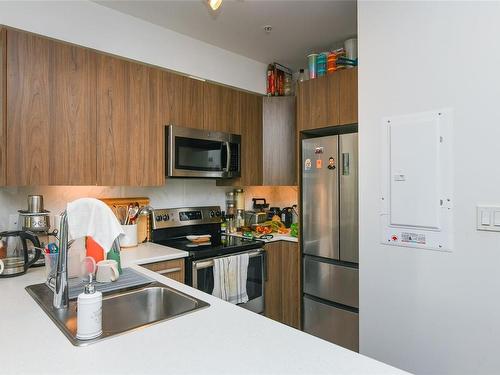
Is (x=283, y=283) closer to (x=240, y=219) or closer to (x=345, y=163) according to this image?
(x=240, y=219)

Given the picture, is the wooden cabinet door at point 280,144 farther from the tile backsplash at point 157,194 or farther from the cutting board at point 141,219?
the cutting board at point 141,219

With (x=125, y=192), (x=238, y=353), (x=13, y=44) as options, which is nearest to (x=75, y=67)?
(x=13, y=44)

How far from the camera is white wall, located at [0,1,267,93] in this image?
1862 mm

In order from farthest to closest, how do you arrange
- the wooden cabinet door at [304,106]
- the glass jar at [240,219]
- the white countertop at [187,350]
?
the glass jar at [240,219]
the wooden cabinet door at [304,106]
the white countertop at [187,350]

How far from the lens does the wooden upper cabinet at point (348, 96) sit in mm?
2250

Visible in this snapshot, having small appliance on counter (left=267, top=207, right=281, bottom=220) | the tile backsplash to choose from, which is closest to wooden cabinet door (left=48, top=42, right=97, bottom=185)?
the tile backsplash

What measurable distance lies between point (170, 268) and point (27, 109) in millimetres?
1213

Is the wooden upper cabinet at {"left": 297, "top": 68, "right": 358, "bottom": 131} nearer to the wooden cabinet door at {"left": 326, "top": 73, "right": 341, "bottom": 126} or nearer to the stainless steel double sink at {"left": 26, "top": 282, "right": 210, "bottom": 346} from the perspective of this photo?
the wooden cabinet door at {"left": 326, "top": 73, "right": 341, "bottom": 126}

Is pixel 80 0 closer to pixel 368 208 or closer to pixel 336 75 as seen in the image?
pixel 336 75

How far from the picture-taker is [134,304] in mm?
1382

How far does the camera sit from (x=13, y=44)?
1730 mm

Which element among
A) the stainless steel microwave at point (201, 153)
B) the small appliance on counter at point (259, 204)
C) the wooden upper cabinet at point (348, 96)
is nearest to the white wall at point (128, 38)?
the stainless steel microwave at point (201, 153)

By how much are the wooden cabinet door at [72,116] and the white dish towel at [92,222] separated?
34.3 inches

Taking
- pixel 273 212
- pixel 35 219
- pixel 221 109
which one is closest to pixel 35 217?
pixel 35 219
